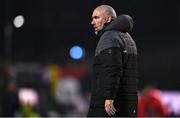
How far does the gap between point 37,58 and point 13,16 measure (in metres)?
5.01

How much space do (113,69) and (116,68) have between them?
1.0 inches

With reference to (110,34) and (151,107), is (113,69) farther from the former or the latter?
(151,107)

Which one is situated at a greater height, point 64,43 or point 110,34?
point 110,34

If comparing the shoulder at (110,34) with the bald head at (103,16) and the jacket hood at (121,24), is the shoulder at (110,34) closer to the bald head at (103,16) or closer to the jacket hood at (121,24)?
the jacket hood at (121,24)

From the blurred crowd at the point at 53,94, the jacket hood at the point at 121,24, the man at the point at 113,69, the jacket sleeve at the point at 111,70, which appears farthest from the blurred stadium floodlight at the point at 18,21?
the jacket sleeve at the point at 111,70

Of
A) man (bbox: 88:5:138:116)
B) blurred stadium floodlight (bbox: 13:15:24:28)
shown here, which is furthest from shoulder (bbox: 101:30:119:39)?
blurred stadium floodlight (bbox: 13:15:24:28)

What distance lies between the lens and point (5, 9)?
37.2 feet

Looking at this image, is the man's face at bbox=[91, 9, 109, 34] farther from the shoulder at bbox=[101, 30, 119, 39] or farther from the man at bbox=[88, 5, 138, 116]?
the shoulder at bbox=[101, 30, 119, 39]

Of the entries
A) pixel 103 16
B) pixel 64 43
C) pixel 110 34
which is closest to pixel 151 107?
pixel 103 16

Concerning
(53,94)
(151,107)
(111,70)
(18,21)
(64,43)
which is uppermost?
(18,21)

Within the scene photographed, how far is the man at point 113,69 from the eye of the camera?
5012mm

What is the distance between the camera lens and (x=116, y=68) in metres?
5.00

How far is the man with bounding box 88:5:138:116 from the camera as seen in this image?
501 cm

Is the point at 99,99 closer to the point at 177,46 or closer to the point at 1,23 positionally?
the point at 1,23
